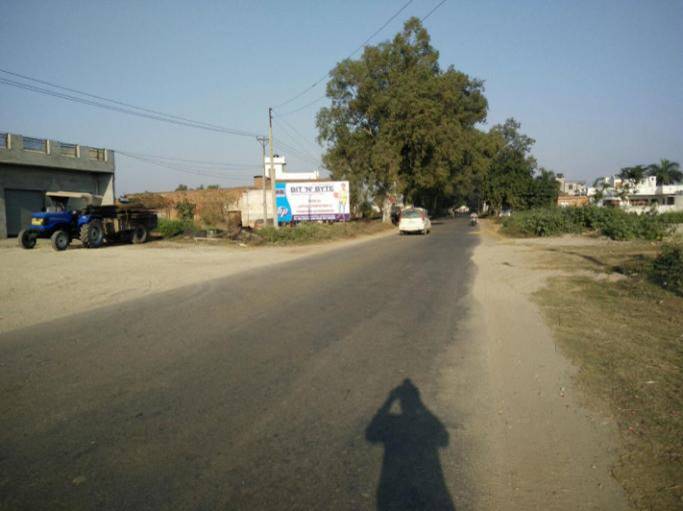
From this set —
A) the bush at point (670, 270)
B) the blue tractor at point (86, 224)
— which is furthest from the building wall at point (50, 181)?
the bush at point (670, 270)

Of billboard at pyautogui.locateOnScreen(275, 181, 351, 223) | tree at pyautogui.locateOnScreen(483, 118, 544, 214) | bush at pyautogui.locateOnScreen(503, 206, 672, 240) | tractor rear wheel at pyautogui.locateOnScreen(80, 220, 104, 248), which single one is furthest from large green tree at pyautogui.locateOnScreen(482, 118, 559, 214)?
tractor rear wheel at pyautogui.locateOnScreen(80, 220, 104, 248)

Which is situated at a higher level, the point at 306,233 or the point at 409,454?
the point at 306,233

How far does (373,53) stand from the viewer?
41781 mm

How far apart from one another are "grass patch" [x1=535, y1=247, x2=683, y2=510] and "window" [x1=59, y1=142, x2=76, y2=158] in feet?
88.7

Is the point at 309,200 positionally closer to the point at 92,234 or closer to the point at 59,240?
the point at 92,234

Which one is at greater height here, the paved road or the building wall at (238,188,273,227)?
the building wall at (238,188,273,227)

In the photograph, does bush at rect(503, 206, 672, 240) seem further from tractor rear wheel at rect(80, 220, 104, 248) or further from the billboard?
tractor rear wheel at rect(80, 220, 104, 248)

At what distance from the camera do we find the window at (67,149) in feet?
88.6

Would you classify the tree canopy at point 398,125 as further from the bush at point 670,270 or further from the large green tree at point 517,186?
the bush at point 670,270

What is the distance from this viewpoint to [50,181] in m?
26.6

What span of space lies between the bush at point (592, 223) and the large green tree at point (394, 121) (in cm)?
1061

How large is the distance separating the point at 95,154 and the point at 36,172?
4.16 metres

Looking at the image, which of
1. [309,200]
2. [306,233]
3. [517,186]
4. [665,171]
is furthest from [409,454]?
[665,171]

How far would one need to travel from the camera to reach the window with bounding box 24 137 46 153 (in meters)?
25.0
